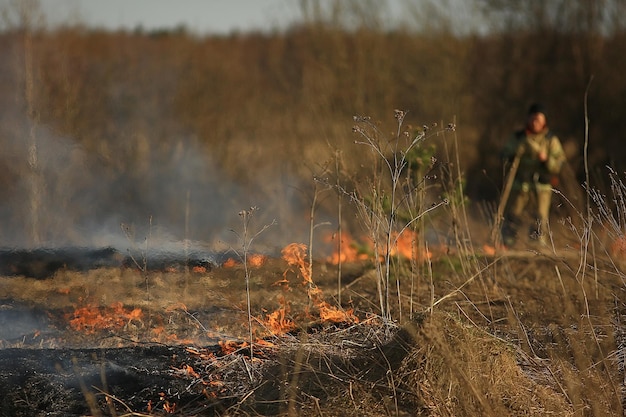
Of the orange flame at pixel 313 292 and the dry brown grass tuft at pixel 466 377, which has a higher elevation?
the dry brown grass tuft at pixel 466 377

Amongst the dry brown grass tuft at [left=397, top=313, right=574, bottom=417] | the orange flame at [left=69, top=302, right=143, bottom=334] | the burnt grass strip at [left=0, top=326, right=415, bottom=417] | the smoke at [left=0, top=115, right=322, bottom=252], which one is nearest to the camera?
the dry brown grass tuft at [left=397, top=313, right=574, bottom=417]

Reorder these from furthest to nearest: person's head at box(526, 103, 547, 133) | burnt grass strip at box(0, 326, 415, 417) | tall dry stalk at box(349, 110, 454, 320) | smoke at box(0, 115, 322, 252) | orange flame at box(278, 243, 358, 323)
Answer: person's head at box(526, 103, 547, 133)
smoke at box(0, 115, 322, 252)
orange flame at box(278, 243, 358, 323)
tall dry stalk at box(349, 110, 454, 320)
burnt grass strip at box(0, 326, 415, 417)

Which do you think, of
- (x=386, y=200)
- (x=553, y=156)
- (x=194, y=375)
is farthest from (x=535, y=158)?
(x=194, y=375)

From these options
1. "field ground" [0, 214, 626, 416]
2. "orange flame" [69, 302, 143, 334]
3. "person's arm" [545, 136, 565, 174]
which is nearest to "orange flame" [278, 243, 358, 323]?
"field ground" [0, 214, 626, 416]

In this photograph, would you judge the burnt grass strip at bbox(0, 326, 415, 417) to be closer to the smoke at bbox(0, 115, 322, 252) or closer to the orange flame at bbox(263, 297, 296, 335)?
the orange flame at bbox(263, 297, 296, 335)

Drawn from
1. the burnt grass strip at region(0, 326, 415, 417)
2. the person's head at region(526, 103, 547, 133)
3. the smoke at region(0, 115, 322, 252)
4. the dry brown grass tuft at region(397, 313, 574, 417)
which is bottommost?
the smoke at region(0, 115, 322, 252)

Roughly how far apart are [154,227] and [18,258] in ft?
4.07

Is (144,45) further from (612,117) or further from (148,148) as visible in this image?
(612,117)

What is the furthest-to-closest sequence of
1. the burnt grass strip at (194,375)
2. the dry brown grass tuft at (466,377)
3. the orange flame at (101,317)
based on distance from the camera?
the orange flame at (101,317) < the burnt grass strip at (194,375) < the dry brown grass tuft at (466,377)

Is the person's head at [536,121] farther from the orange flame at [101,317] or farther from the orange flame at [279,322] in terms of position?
the orange flame at [101,317]

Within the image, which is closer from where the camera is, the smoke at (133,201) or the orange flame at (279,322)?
the orange flame at (279,322)

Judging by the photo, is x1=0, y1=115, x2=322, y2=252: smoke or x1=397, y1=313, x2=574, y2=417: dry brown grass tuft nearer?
x1=397, y1=313, x2=574, y2=417: dry brown grass tuft

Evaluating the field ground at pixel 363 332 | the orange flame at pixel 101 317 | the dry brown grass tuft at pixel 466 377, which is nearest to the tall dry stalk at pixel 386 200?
the field ground at pixel 363 332

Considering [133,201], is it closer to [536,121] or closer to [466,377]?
[536,121]
